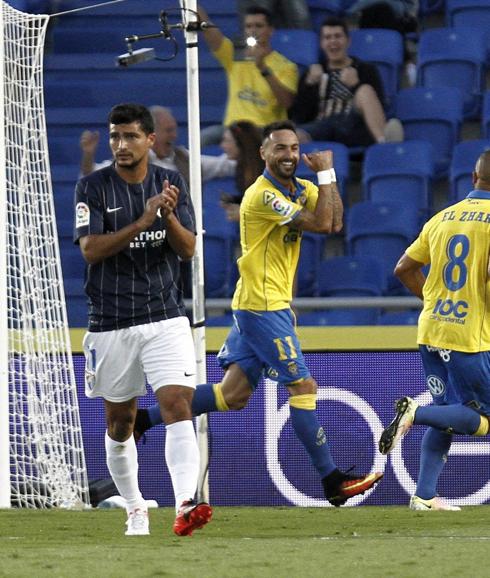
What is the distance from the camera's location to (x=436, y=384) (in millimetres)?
7918

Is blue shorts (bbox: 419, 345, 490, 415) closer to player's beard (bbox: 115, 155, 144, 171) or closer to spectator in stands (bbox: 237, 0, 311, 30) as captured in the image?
player's beard (bbox: 115, 155, 144, 171)

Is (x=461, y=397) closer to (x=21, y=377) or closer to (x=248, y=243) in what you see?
(x=248, y=243)

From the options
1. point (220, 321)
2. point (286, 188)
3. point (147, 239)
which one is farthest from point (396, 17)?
point (147, 239)

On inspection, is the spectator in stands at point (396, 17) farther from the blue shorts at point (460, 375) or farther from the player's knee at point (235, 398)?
the blue shorts at point (460, 375)

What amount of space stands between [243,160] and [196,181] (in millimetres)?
3939

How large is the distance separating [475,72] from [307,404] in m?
6.33

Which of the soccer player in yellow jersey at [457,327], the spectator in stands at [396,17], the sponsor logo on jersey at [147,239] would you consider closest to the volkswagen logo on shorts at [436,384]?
the soccer player in yellow jersey at [457,327]

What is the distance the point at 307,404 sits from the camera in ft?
26.7

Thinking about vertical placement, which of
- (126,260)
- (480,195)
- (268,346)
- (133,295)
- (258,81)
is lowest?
(268,346)

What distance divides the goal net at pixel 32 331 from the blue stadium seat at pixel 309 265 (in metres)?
2.88

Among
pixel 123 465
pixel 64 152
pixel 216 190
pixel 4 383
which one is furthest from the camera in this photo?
pixel 64 152

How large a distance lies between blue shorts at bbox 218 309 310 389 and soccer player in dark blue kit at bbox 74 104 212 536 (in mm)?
1350

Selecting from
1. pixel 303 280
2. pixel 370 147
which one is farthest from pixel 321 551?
pixel 370 147

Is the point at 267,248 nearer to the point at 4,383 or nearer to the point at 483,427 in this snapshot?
the point at 483,427
